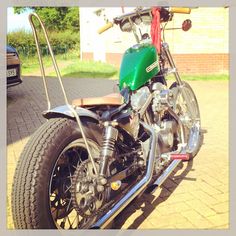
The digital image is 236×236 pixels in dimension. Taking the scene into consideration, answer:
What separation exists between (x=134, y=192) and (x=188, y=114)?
1.54m

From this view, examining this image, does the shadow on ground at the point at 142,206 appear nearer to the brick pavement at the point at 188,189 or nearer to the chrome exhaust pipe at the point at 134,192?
the brick pavement at the point at 188,189

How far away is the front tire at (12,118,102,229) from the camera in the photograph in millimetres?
1578

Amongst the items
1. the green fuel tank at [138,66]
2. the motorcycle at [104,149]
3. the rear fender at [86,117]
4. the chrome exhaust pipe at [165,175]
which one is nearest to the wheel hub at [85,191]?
the motorcycle at [104,149]

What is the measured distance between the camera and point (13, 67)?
589cm

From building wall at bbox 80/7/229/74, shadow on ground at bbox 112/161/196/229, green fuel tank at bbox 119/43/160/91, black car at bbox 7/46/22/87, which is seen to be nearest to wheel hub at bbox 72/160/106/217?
shadow on ground at bbox 112/161/196/229

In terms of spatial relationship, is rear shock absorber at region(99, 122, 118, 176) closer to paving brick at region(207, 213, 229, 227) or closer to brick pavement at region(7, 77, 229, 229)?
brick pavement at region(7, 77, 229, 229)

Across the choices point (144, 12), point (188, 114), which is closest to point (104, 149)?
point (144, 12)

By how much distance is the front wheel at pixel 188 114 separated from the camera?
→ 3.20 meters

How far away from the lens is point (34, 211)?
157cm

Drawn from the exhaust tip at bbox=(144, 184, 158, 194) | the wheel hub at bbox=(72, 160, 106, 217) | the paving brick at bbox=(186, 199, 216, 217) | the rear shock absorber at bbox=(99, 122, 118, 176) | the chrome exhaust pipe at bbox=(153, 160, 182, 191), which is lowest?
the paving brick at bbox=(186, 199, 216, 217)

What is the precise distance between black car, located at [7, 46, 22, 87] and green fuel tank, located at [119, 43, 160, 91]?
3650 mm

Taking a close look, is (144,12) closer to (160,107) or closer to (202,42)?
(160,107)

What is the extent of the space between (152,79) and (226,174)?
1164 millimetres

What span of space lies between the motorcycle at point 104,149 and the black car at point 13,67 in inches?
133
